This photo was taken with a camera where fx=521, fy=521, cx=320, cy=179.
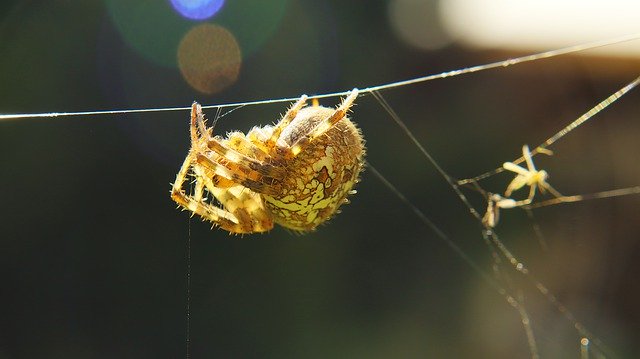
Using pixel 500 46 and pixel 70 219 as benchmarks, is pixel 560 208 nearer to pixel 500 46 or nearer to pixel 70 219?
pixel 500 46

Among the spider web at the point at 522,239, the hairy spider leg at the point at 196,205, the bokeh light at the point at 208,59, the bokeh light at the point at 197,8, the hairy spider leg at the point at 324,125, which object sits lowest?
the hairy spider leg at the point at 196,205

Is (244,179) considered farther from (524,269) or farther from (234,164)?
(524,269)

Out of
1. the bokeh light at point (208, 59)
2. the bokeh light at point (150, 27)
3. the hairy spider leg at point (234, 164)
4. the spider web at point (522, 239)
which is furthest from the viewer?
the bokeh light at point (208, 59)

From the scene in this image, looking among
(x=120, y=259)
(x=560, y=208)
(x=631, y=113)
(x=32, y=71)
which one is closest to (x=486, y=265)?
(x=560, y=208)

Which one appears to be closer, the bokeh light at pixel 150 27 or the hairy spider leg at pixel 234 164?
the hairy spider leg at pixel 234 164

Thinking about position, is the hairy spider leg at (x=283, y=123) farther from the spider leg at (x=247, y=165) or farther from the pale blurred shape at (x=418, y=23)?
the pale blurred shape at (x=418, y=23)

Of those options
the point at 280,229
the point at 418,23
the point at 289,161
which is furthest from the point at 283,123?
the point at 418,23

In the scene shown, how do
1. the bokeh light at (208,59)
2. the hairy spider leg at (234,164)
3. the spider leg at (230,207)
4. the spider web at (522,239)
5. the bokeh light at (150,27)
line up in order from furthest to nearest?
the bokeh light at (208,59)
the bokeh light at (150,27)
the spider web at (522,239)
the spider leg at (230,207)
the hairy spider leg at (234,164)

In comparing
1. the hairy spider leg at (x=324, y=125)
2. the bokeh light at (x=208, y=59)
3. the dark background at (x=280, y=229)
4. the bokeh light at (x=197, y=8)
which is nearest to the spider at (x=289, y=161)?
the hairy spider leg at (x=324, y=125)
